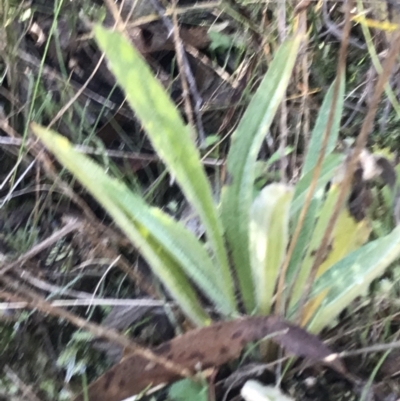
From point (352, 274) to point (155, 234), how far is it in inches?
7.5

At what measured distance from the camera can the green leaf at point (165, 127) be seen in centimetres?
41

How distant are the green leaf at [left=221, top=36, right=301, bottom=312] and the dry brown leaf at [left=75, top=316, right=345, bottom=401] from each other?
60 millimetres

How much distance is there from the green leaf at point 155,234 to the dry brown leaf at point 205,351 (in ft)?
0.16

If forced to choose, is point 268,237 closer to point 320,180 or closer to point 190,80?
point 320,180

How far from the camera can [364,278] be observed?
458mm

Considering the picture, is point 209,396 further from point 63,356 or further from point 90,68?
point 90,68

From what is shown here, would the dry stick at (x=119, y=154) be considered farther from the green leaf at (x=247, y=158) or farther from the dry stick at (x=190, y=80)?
the green leaf at (x=247, y=158)

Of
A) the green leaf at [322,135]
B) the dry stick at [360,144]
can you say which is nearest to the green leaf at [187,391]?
the dry stick at [360,144]

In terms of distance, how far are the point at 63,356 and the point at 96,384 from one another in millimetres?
90

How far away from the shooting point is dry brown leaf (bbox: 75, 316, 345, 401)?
470mm

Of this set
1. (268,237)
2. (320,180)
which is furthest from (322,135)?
(268,237)

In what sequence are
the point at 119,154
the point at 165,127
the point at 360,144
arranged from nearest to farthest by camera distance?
the point at 360,144, the point at 165,127, the point at 119,154

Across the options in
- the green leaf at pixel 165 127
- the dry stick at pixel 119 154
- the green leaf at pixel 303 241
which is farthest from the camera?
the dry stick at pixel 119 154

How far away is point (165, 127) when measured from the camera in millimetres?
458
